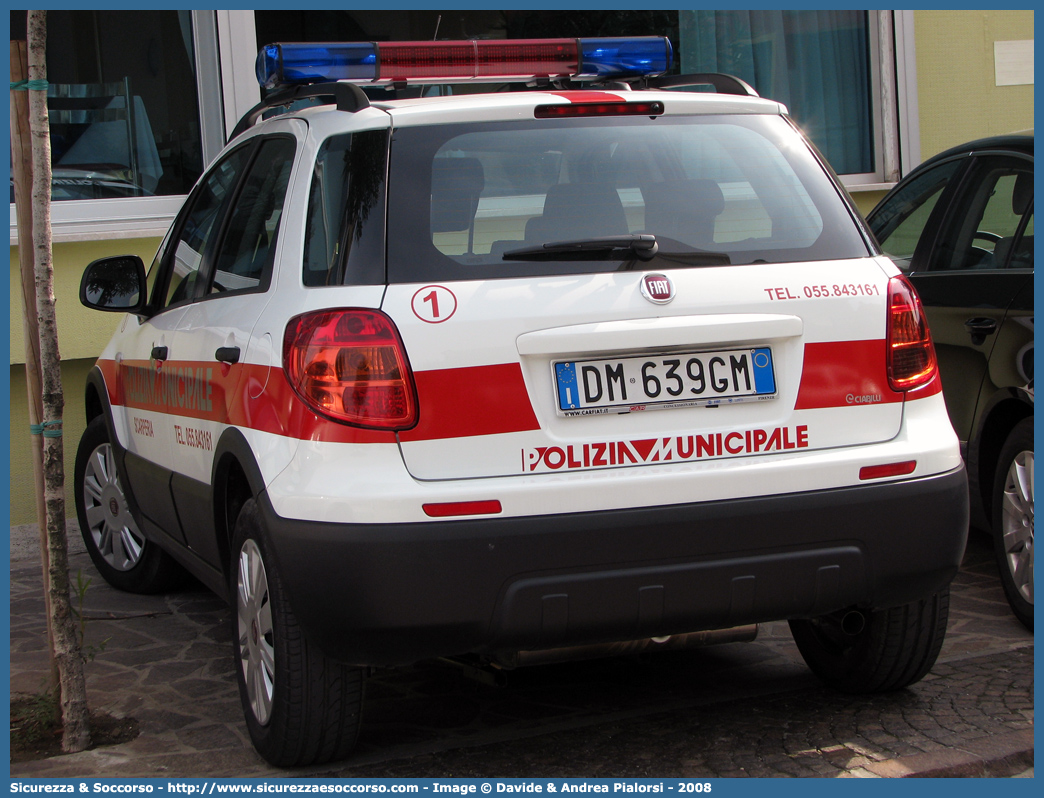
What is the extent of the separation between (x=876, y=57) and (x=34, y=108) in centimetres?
677

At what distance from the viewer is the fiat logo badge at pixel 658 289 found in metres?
3.01

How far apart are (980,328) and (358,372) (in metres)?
2.65

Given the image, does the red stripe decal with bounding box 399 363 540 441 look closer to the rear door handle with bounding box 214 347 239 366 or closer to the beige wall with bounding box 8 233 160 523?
the rear door handle with bounding box 214 347 239 366

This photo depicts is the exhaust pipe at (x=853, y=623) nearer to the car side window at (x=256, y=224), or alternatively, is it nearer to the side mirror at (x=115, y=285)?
the car side window at (x=256, y=224)

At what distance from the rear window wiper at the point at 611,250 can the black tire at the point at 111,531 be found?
2.84 metres

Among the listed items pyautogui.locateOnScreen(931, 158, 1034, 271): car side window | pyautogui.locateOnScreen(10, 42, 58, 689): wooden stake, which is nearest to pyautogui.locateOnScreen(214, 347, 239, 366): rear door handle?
pyautogui.locateOnScreen(10, 42, 58, 689): wooden stake

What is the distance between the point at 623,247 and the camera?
308 centimetres

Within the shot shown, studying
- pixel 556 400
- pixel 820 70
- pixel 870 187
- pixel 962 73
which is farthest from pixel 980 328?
pixel 820 70

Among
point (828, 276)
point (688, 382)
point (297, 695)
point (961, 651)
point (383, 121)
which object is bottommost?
point (961, 651)

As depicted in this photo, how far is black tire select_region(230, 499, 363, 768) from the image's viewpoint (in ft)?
10.3

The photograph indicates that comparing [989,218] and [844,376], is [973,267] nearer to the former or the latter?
[989,218]

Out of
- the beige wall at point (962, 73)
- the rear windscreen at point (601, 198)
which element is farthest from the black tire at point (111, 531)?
the beige wall at point (962, 73)
